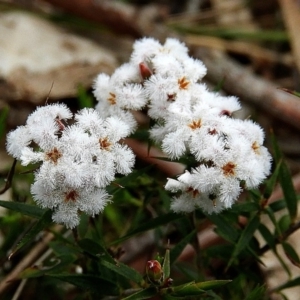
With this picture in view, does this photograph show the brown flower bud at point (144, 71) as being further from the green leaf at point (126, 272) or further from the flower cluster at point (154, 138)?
the green leaf at point (126, 272)

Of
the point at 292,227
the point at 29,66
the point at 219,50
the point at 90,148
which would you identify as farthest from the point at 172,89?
the point at 219,50

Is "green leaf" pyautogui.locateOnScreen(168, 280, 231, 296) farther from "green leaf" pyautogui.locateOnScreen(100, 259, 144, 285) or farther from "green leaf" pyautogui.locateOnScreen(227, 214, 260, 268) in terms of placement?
"green leaf" pyautogui.locateOnScreen(227, 214, 260, 268)

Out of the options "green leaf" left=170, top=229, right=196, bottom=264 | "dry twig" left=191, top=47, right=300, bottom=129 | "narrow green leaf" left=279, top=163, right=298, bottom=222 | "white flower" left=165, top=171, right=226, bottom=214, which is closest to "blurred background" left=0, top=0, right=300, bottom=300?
"dry twig" left=191, top=47, right=300, bottom=129

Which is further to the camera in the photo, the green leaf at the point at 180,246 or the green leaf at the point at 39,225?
the green leaf at the point at 180,246

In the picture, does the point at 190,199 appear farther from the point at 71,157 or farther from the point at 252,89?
the point at 252,89

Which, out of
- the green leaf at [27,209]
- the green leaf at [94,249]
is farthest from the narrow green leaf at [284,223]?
the green leaf at [27,209]

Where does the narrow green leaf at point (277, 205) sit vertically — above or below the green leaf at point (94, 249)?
above

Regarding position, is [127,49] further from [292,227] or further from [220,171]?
[220,171]
